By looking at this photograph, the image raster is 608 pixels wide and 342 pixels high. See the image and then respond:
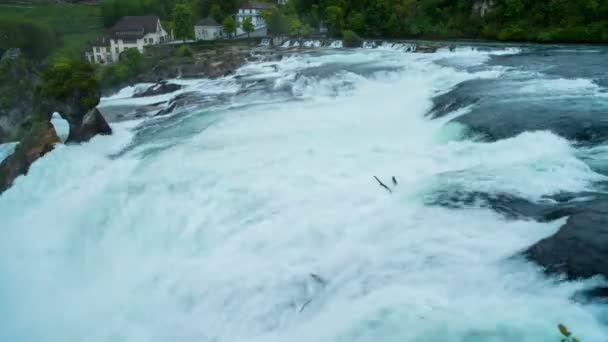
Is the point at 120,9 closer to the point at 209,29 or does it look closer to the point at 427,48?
the point at 209,29

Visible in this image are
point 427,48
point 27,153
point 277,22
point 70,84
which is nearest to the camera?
point 27,153

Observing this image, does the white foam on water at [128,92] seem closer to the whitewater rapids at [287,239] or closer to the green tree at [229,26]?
the whitewater rapids at [287,239]

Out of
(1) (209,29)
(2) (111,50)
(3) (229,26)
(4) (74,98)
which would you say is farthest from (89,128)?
(1) (209,29)

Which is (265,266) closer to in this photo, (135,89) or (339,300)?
(339,300)

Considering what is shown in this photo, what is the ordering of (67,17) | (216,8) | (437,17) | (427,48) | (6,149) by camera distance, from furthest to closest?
1. (67,17)
2. (216,8)
3. (437,17)
4. (427,48)
5. (6,149)

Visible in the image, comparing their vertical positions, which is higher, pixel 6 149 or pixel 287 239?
pixel 287 239

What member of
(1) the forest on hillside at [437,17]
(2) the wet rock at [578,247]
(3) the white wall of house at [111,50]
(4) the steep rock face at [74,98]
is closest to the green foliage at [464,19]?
(1) the forest on hillside at [437,17]

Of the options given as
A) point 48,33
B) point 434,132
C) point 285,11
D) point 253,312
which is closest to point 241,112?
point 434,132
